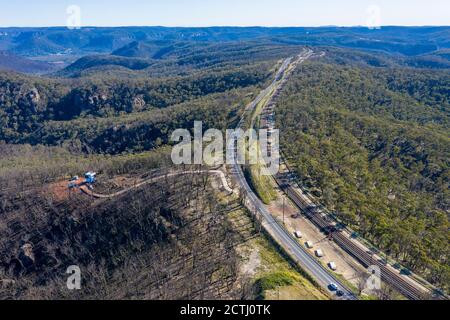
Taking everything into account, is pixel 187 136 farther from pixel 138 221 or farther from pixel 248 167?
pixel 138 221

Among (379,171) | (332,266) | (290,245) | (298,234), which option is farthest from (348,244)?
(379,171)

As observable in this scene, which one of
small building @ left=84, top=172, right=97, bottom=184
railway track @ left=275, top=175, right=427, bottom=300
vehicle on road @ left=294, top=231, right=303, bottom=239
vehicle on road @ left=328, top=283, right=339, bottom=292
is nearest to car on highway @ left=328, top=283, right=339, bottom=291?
vehicle on road @ left=328, top=283, right=339, bottom=292

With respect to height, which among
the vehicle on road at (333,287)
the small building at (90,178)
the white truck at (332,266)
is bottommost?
the vehicle on road at (333,287)

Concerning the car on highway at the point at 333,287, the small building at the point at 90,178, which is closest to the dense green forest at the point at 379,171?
the car on highway at the point at 333,287

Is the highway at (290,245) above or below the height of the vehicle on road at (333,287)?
above

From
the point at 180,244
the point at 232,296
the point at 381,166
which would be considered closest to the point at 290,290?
the point at 232,296

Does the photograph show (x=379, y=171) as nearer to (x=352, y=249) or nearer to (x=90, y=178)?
(x=352, y=249)

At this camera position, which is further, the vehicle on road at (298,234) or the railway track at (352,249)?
the vehicle on road at (298,234)

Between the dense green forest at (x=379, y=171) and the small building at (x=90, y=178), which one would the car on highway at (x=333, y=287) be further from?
the small building at (x=90, y=178)
